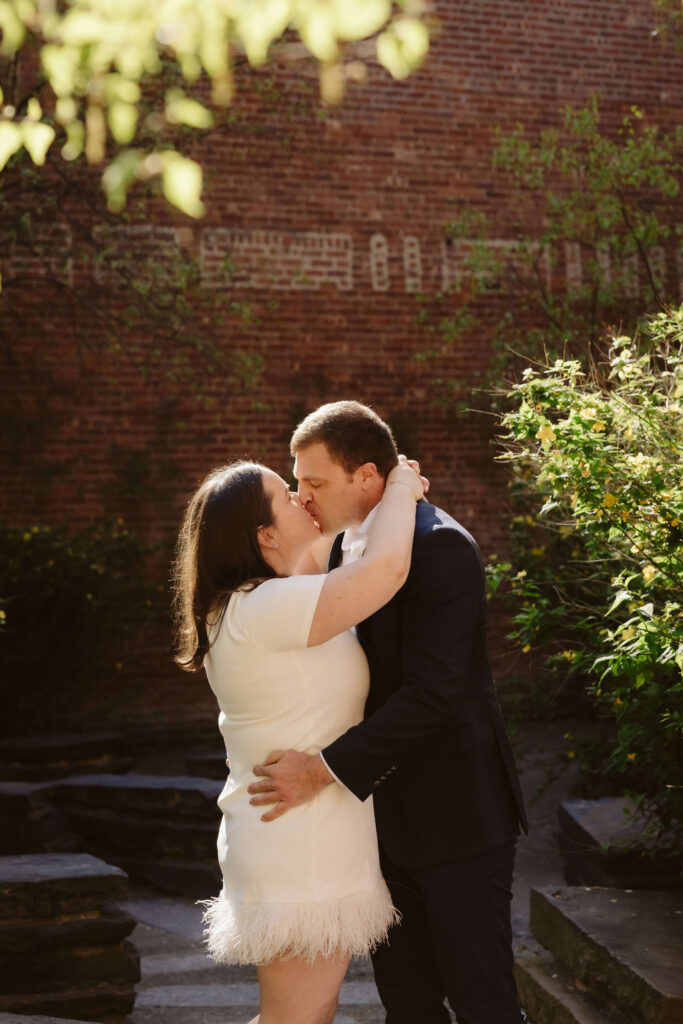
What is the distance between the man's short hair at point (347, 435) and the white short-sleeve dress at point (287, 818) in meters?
0.44

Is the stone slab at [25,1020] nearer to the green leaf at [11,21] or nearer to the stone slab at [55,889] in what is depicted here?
the stone slab at [55,889]

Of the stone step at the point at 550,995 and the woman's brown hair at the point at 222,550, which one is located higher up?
the woman's brown hair at the point at 222,550

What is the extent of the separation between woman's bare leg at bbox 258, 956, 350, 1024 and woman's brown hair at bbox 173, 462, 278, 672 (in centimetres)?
69

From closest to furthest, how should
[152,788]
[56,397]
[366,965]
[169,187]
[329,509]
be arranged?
1. [169,187]
2. [329,509]
3. [366,965]
4. [152,788]
5. [56,397]

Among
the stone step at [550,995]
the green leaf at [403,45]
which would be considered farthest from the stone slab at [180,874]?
the green leaf at [403,45]

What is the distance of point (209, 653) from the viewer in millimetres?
2475

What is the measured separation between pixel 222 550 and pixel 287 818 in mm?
603

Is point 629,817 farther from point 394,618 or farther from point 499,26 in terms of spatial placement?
point 499,26

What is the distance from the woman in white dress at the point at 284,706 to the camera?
2293mm

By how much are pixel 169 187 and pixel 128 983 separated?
289cm

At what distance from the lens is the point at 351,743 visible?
2352 mm

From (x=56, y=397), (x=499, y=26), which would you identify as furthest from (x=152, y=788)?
(x=499, y=26)

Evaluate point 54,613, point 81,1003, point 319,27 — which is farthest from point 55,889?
point 54,613

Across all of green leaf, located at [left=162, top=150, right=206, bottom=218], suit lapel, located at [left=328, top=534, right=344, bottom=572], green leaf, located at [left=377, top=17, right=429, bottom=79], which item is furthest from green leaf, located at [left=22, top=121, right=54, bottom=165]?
suit lapel, located at [left=328, top=534, right=344, bottom=572]
